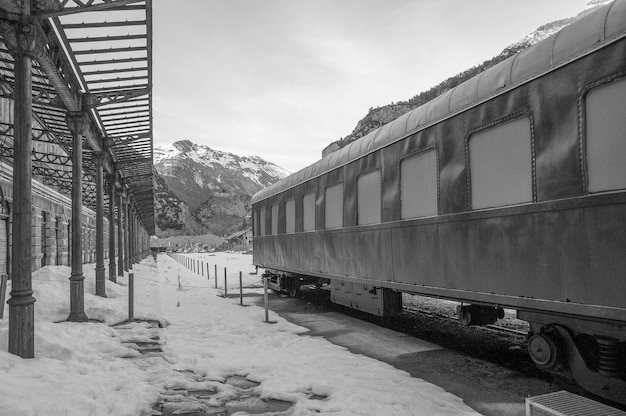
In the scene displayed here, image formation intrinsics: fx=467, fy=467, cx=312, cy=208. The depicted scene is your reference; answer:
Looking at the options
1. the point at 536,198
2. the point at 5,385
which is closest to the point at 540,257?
the point at 536,198

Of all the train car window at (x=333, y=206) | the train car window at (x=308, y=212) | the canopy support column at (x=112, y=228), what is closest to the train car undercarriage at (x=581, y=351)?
the train car window at (x=333, y=206)

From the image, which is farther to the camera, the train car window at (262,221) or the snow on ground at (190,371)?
the train car window at (262,221)

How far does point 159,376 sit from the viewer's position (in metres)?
5.82

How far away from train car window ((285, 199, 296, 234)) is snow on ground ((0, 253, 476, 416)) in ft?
12.4

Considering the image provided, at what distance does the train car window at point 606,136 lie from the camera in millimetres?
3930

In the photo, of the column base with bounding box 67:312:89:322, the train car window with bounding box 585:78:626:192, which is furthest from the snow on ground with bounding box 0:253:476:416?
the train car window with bounding box 585:78:626:192

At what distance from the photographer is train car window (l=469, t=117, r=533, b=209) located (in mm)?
5023

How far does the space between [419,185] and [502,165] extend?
1861 millimetres

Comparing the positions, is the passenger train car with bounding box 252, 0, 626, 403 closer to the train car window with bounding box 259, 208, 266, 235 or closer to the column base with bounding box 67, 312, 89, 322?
the column base with bounding box 67, 312, 89, 322

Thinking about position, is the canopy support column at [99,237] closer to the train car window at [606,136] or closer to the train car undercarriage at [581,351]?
the train car undercarriage at [581,351]

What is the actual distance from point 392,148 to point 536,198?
3.33 m

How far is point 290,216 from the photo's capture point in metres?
13.4

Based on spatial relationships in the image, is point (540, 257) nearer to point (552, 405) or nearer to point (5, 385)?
point (552, 405)

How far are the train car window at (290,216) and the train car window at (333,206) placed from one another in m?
2.34
